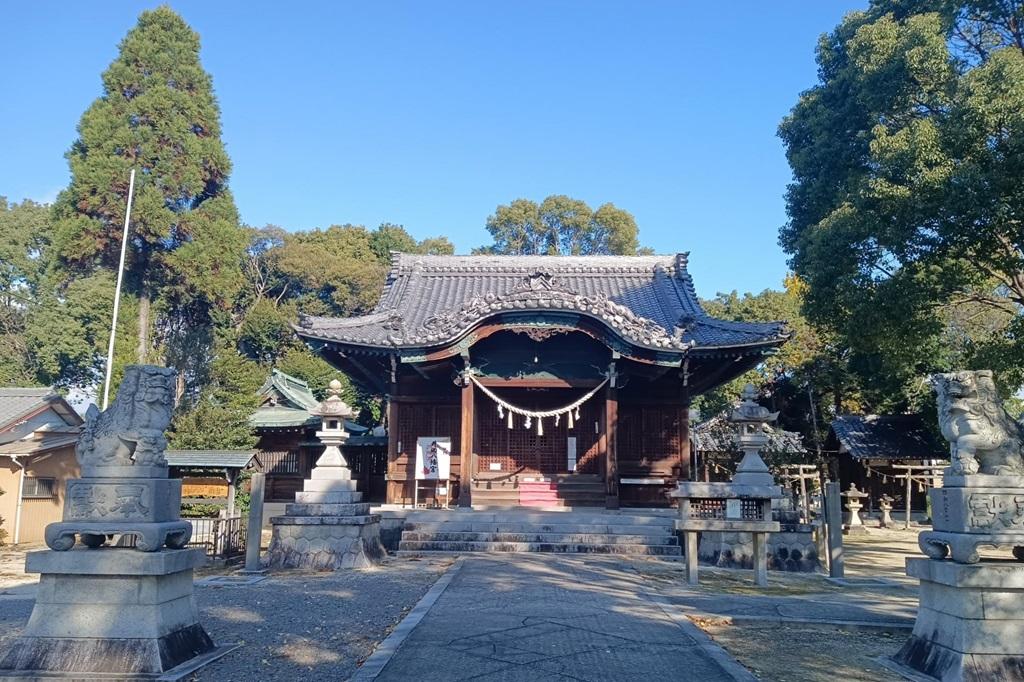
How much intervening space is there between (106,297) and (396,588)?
30.2 metres

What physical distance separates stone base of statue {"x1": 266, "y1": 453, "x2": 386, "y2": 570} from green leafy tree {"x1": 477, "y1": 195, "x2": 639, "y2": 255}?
130ft

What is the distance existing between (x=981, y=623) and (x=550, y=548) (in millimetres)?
9503

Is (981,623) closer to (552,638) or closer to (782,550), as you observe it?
(552,638)

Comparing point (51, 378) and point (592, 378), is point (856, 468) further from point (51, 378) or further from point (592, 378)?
point (51, 378)

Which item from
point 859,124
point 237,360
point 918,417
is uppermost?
point 859,124

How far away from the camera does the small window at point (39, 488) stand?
62.3 ft

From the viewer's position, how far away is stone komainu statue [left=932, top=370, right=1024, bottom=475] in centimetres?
606

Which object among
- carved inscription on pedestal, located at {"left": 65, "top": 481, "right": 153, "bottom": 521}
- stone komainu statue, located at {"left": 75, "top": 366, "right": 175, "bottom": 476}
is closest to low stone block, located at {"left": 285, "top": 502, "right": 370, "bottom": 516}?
stone komainu statue, located at {"left": 75, "top": 366, "right": 175, "bottom": 476}

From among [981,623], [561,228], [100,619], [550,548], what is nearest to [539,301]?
[550,548]

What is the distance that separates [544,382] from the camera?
19.1m

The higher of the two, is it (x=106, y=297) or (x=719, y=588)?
(x=106, y=297)

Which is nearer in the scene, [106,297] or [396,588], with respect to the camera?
[396,588]

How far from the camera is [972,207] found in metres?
11.7

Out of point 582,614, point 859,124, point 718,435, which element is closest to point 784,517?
point 582,614
